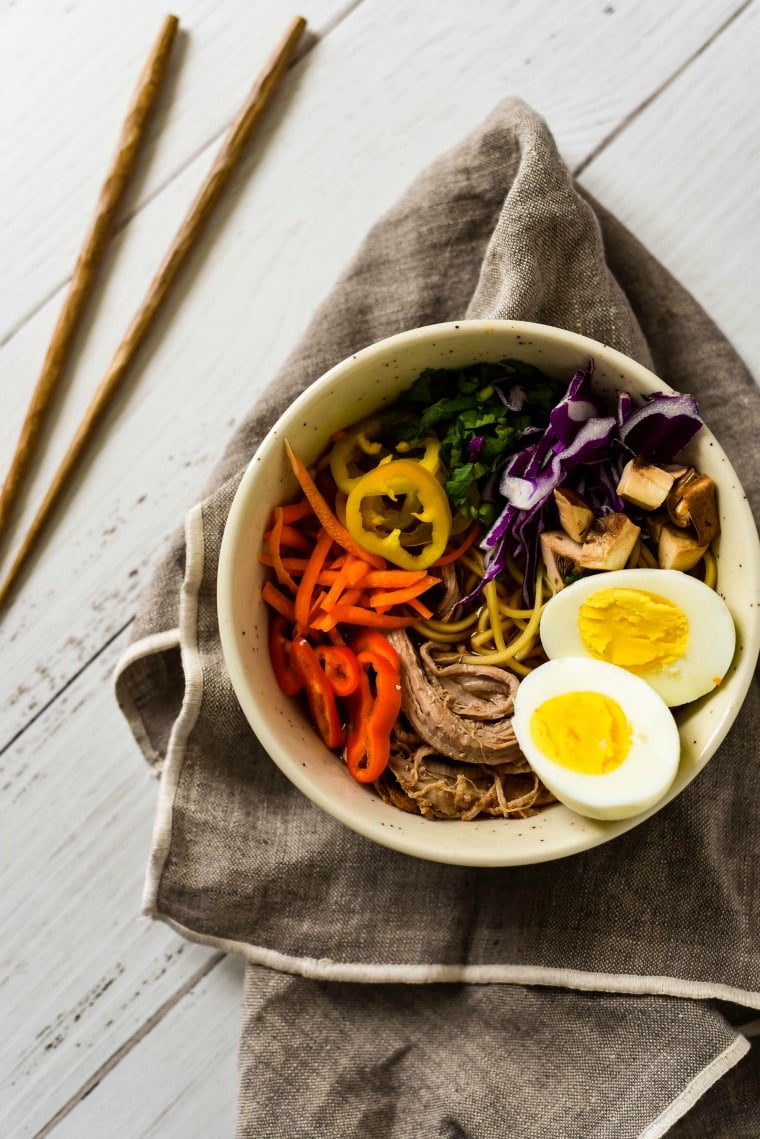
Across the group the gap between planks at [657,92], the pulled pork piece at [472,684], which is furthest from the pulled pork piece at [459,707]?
the gap between planks at [657,92]

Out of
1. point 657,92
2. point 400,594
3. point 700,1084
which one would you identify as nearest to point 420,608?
point 400,594

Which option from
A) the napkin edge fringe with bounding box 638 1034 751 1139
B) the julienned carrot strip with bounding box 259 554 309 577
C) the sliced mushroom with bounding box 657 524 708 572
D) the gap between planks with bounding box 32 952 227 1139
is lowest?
the napkin edge fringe with bounding box 638 1034 751 1139

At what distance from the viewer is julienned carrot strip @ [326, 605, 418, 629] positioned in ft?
5.25

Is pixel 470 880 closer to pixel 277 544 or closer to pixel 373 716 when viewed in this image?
pixel 373 716

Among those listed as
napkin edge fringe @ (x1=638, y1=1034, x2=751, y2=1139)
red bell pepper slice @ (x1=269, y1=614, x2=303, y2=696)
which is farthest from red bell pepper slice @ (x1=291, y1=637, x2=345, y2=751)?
napkin edge fringe @ (x1=638, y1=1034, x2=751, y2=1139)

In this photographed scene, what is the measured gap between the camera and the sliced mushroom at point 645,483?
1488 mm

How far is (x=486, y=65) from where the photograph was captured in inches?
76.9

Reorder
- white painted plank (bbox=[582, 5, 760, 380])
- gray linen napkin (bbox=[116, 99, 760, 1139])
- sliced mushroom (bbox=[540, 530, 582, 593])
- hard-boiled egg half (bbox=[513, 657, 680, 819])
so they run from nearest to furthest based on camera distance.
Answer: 1. hard-boiled egg half (bbox=[513, 657, 680, 819])
2. sliced mushroom (bbox=[540, 530, 582, 593])
3. gray linen napkin (bbox=[116, 99, 760, 1139])
4. white painted plank (bbox=[582, 5, 760, 380])

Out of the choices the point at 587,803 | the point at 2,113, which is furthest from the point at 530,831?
the point at 2,113

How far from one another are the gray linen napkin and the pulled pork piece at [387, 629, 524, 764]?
323 millimetres

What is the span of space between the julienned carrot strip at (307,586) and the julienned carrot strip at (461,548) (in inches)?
7.9

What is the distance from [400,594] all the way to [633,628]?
0.40 m

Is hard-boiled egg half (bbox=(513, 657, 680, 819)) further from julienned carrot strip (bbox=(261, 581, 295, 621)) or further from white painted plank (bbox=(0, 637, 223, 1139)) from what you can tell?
white painted plank (bbox=(0, 637, 223, 1139))

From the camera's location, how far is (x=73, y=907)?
195 cm
